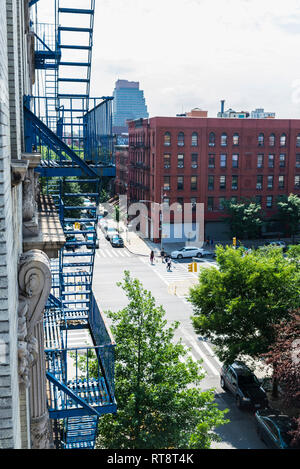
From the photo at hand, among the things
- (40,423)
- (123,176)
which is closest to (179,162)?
(123,176)

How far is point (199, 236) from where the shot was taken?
52875mm

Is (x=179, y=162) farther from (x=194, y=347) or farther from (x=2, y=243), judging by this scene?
(x=2, y=243)

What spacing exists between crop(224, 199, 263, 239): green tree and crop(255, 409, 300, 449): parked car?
33.2 meters

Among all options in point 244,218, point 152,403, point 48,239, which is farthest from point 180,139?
point 48,239

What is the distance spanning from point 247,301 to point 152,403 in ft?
25.3

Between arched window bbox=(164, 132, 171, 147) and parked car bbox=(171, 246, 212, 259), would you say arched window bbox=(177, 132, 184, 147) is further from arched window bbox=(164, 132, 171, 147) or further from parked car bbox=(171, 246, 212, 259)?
parked car bbox=(171, 246, 212, 259)

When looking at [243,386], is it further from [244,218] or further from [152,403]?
[244,218]

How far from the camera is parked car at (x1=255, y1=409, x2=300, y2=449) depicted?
16.2m

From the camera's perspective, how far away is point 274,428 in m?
16.6

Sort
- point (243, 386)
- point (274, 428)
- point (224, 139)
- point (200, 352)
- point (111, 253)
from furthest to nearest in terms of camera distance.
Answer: point (224, 139), point (111, 253), point (200, 352), point (243, 386), point (274, 428)

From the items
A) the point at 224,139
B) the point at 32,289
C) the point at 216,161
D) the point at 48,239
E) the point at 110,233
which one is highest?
the point at 224,139

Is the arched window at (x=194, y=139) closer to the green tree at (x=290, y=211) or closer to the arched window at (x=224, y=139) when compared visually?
the arched window at (x=224, y=139)

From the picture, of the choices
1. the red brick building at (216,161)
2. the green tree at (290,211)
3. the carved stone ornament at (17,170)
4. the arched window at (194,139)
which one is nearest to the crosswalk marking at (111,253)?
the red brick building at (216,161)

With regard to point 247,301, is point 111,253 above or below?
below
